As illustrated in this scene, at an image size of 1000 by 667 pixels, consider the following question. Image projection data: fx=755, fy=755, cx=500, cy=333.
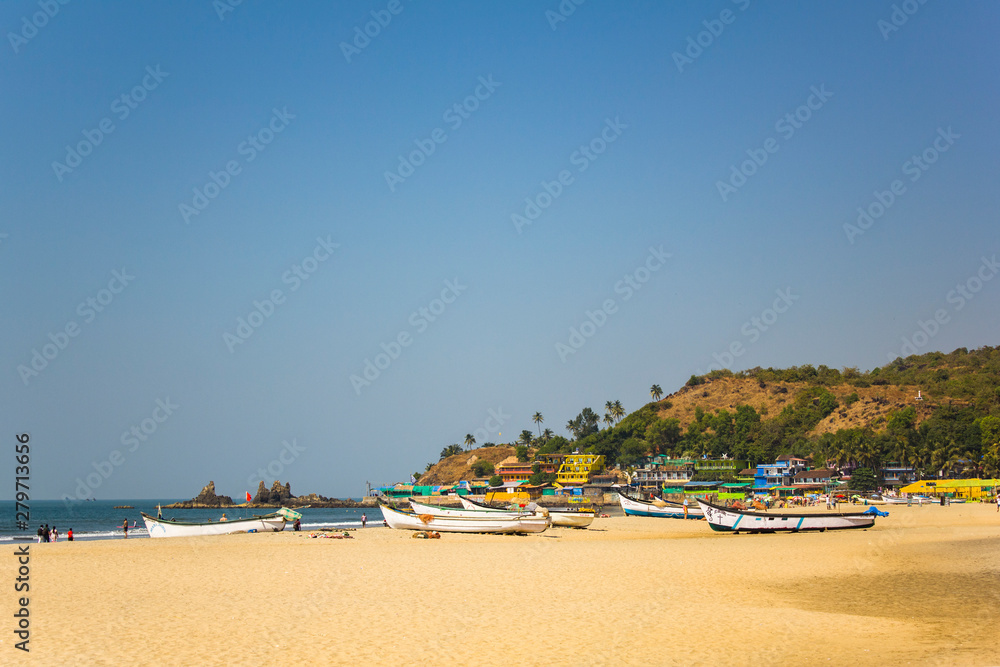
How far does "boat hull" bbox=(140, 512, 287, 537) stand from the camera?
48156 mm

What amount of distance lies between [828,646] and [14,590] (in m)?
21.3

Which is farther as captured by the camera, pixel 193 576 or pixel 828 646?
pixel 193 576

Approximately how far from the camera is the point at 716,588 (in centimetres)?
2062

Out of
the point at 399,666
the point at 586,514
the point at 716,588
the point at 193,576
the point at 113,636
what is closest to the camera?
the point at 399,666

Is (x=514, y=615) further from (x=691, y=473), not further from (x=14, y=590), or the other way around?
(x=691, y=473)

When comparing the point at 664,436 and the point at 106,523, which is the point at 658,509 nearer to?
the point at 106,523

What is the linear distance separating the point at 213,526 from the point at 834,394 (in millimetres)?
150255

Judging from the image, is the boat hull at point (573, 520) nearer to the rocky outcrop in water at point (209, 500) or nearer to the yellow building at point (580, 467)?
the yellow building at point (580, 467)

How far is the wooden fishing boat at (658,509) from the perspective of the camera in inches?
2584

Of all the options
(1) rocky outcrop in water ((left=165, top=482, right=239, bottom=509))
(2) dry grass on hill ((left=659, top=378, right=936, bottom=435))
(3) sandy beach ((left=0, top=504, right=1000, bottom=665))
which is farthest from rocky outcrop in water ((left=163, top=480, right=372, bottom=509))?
(3) sandy beach ((left=0, top=504, right=1000, bottom=665))

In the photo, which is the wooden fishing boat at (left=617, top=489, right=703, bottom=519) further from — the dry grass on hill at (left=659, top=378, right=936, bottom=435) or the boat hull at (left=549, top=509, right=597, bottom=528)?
the dry grass on hill at (left=659, top=378, right=936, bottom=435)

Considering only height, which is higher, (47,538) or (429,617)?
(47,538)

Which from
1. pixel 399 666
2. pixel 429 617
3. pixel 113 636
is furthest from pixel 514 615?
pixel 113 636

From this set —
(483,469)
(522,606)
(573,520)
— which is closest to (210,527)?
(573,520)
